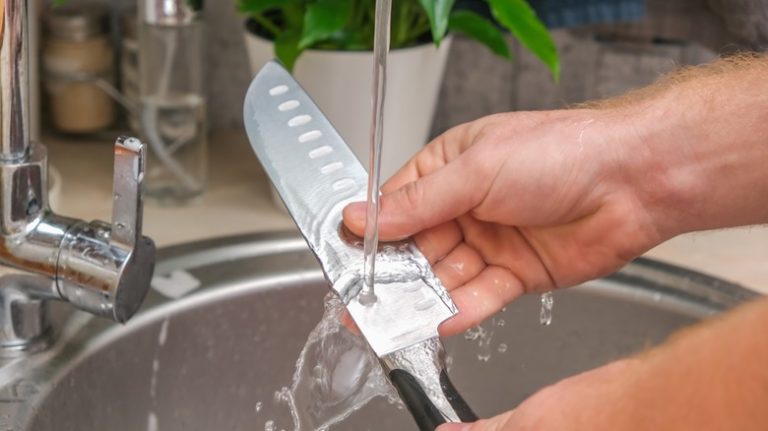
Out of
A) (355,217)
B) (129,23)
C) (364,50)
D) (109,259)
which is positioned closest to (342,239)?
(355,217)

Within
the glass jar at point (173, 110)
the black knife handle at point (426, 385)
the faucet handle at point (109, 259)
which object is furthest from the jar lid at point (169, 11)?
the black knife handle at point (426, 385)

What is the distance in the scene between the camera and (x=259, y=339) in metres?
0.74

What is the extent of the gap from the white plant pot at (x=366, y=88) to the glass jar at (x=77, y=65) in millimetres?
146

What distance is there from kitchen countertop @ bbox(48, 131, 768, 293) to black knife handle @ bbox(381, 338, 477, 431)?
10.2 inches

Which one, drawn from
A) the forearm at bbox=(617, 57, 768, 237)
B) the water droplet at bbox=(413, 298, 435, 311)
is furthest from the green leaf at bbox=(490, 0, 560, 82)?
the water droplet at bbox=(413, 298, 435, 311)

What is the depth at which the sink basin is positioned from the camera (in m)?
0.67

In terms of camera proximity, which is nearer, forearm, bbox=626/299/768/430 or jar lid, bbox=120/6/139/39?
forearm, bbox=626/299/768/430

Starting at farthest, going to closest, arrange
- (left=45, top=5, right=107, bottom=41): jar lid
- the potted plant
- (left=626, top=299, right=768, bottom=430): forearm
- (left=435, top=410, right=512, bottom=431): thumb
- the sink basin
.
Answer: (left=45, top=5, right=107, bottom=41): jar lid
the potted plant
the sink basin
(left=435, top=410, right=512, bottom=431): thumb
(left=626, top=299, right=768, bottom=430): forearm

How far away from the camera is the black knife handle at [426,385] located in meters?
0.52

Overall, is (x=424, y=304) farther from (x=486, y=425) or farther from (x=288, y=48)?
(x=288, y=48)

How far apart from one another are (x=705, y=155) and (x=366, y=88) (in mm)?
245

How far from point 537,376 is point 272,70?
0.91ft

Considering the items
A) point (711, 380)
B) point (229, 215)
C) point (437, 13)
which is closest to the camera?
point (711, 380)

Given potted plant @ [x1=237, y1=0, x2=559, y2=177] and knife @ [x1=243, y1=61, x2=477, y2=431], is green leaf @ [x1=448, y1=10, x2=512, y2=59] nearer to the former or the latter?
potted plant @ [x1=237, y1=0, x2=559, y2=177]
